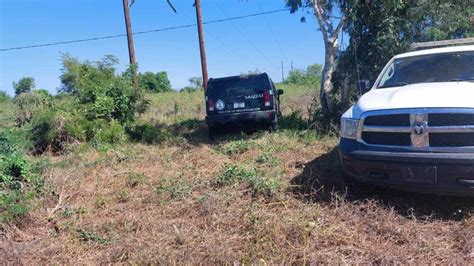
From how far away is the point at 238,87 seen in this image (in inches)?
400

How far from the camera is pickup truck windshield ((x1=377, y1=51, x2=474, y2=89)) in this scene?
524 centimetres

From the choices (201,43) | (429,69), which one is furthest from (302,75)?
(429,69)

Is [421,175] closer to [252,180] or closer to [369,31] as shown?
[252,180]

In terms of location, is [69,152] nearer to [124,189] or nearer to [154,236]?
[124,189]

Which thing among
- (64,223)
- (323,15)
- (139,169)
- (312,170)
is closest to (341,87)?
(323,15)

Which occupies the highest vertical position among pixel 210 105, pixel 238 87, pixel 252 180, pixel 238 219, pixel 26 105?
pixel 26 105

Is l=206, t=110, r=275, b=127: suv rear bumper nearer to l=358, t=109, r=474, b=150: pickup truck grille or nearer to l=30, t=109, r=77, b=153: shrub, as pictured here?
l=30, t=109, r=77, b=153: shrub

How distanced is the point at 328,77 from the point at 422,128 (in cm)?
664

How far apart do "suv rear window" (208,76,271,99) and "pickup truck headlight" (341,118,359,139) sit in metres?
5.31

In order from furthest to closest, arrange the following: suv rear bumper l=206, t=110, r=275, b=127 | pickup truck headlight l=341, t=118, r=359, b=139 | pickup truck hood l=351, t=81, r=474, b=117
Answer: suv rear bumper l=206, t=110, r=275, b=127 < pickup truck headlight l=341, t=118, r=359, b=139 < pickup truck hood l=351, t=81, r=474, b=117

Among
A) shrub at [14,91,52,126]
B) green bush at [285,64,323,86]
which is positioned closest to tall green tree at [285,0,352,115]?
shrub at [14,91,52,126]

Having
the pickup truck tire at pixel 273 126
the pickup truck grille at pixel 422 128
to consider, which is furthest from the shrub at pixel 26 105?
the pickup truck grille at pixel 422 128

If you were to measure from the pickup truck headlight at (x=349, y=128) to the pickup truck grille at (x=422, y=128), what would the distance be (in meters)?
0.16

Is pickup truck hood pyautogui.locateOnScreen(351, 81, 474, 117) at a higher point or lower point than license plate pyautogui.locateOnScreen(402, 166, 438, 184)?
higher
